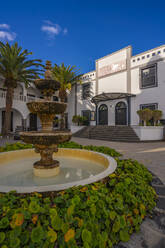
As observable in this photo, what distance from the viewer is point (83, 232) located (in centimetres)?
139

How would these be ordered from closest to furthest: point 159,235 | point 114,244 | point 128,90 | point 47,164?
point 114,244
point 159,235
point 47,164
point 128,90

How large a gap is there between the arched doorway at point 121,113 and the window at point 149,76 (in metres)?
3.36

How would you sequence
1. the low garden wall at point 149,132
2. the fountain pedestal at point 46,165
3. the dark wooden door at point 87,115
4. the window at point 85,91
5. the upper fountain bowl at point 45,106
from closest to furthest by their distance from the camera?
1. the upper fountain bowl at point 45,106
2. the fountain pedestal at point 46,165
3. the low garden wall at point 149,132
4. the dark wooden door at point 87,115
5. the window at point 85,91

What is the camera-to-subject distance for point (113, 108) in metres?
17.9


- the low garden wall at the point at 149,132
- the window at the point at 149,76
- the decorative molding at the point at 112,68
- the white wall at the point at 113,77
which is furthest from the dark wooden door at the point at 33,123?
the window at the point at 149,76

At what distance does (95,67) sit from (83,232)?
21.2 m

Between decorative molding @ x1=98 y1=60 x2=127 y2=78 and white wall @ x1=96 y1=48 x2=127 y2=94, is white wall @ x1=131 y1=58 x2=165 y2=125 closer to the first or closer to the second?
white wall @ x1=96 y1=48 x2=127 y2=94

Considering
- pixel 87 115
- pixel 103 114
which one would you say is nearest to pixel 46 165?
pixel 103 114

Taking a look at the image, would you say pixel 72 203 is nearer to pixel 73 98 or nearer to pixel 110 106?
pixel 110 106

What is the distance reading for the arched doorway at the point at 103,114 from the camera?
18730 mm

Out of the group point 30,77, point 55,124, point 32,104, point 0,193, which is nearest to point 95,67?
point 30,77

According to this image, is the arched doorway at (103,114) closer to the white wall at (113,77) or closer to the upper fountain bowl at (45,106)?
the white wall at (113,77)

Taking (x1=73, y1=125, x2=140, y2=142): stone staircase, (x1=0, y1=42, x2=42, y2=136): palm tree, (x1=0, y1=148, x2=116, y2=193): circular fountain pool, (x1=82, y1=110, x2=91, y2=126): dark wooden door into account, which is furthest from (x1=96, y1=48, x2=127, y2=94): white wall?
(x1=0, y1=148, x2=116, y2=193): circular fountain pool

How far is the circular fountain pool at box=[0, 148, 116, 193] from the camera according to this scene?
7.97ft
